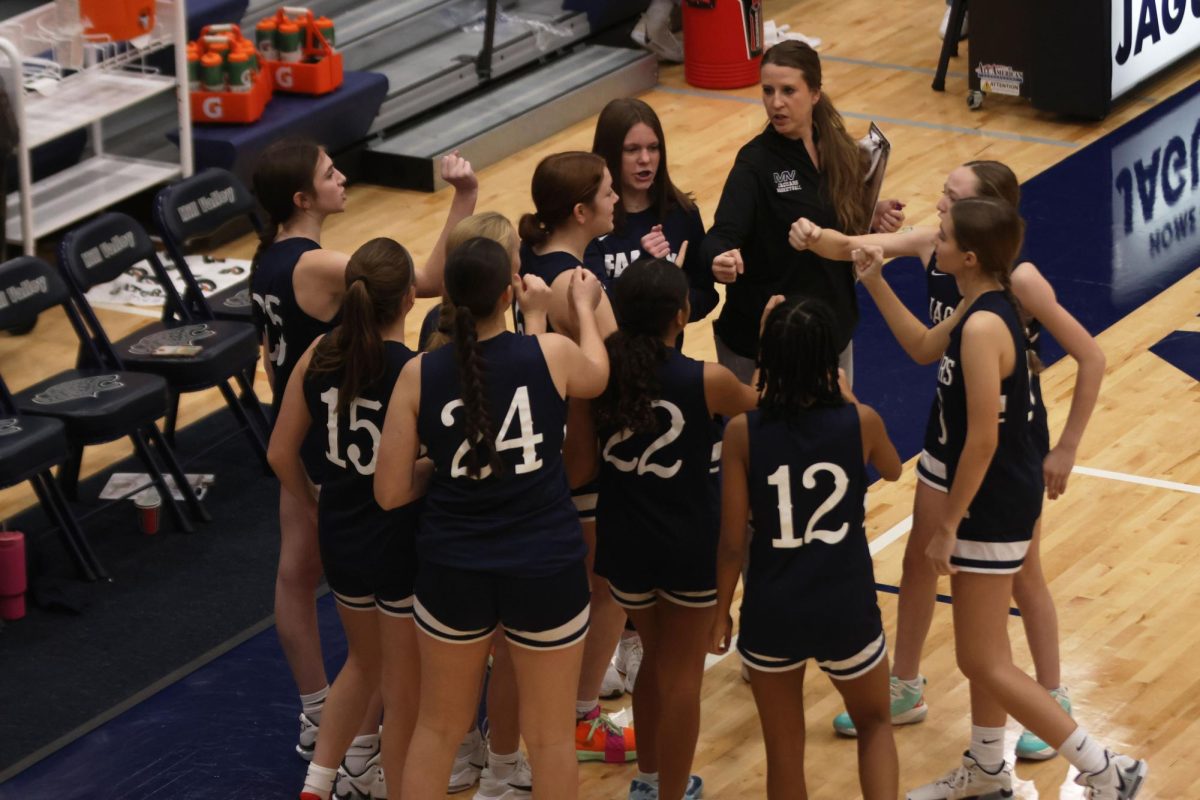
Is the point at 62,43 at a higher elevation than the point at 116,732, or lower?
higher

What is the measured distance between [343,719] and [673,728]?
0.84m

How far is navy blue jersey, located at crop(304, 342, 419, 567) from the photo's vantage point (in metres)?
4.22

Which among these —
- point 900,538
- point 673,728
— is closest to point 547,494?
point 673,728

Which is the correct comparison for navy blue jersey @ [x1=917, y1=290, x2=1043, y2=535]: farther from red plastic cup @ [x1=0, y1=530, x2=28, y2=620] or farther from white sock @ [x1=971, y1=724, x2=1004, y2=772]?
red plastic cup @ [x1=0, y1=530, x2=28, y2=620]

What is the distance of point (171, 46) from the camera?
9.29 meters

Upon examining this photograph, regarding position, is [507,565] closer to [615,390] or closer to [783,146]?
[615,390]

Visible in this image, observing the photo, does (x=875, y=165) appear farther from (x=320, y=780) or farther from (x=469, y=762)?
(x=320, y=780)

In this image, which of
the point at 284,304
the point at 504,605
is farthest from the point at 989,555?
the point at 284,304

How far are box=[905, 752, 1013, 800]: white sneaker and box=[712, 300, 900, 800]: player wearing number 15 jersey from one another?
1.82 feet

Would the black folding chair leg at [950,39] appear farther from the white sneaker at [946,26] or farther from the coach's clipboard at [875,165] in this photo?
the coach's clipboard at [875,165]

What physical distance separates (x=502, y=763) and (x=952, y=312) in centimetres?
163

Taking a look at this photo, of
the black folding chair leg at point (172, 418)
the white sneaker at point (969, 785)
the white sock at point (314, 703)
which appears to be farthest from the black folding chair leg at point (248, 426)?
the white sneaker at point (969, 785)

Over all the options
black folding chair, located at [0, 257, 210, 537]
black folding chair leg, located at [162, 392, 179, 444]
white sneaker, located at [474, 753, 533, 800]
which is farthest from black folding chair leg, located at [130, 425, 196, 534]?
white sneaker, located at [474, 753, 533, 800]

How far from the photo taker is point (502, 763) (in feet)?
15.4
